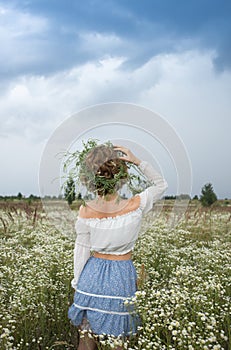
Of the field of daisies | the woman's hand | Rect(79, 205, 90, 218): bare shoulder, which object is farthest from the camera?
Rect(79, 205, 90, 218): bare shoulder

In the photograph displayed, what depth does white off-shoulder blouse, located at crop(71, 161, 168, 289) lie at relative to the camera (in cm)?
354

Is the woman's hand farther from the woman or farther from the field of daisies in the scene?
the field of daisies

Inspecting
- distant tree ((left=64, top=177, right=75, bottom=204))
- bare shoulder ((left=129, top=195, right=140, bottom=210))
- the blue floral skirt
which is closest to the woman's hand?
bare shoulder ((left=129, top=195, right=140, bottom=210))

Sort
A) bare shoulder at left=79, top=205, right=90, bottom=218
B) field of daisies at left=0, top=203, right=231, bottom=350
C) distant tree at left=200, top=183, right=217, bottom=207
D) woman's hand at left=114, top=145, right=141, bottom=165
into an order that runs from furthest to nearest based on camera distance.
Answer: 1. distant tree at left=200, top=183, right=217, bottom=207
2. bare shoulder at left=79, top=205, right=90, bottom=218
3. woman's hand at left=114, top=145, right=141, bottom=165
4. field of daisies at left=0, top=203, right=231, bottom=350

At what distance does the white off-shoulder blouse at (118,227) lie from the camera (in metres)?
3.54

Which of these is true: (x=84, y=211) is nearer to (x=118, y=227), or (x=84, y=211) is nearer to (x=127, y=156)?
(x=118, y=227)

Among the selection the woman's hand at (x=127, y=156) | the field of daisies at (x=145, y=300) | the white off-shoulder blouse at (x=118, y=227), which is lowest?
the field of daisies at (x=145, y=300)

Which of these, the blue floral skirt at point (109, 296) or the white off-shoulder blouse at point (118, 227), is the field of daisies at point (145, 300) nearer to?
the blue floral skirt at point (109, 296)

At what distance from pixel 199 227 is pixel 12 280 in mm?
6003

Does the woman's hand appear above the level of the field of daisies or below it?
above

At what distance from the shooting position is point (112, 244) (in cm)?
355

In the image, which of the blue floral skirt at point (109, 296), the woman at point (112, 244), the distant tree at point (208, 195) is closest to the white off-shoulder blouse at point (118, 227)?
the woman at point (112, 244)

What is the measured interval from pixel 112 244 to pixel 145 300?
63 cm

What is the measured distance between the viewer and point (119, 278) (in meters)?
3.56
